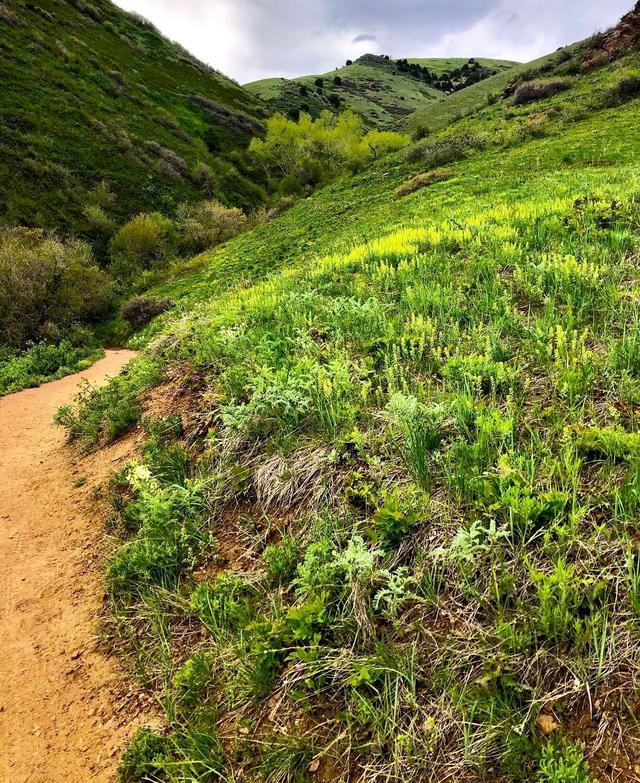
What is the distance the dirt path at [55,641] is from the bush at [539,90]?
38102 millimetres

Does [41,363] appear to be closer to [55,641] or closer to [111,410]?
[111,410]

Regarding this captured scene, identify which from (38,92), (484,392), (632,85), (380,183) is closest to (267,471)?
(484,392)

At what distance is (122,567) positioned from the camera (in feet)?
15.6

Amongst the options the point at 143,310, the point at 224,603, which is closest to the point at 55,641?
the point at 224,603

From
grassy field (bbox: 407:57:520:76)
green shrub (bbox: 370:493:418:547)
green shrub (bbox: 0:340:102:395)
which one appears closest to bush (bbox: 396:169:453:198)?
green shrub (bbox: 0:340:102:395)

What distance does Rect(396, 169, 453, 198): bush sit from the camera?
23.0 meters

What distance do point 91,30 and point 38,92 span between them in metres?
34.2

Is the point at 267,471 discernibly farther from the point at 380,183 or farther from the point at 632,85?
the point at 632,85

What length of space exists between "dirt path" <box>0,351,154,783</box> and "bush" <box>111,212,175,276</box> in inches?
1215

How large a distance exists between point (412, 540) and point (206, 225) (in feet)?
143

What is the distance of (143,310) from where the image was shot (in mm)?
24406

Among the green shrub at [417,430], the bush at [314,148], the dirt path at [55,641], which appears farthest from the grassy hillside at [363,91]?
the green shrub at [417,430]

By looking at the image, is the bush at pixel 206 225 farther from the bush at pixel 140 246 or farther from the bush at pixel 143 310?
the bush at pixel 143 310

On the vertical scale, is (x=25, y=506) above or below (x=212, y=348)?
below
